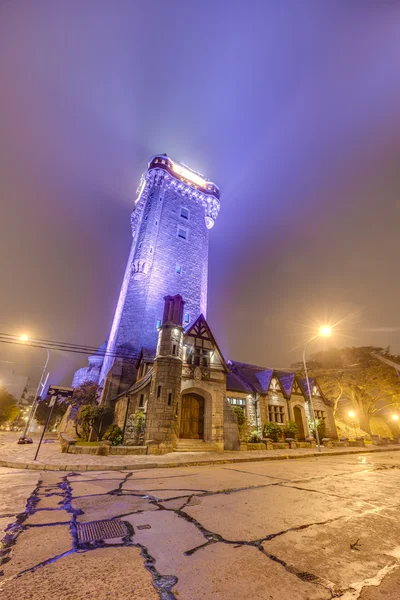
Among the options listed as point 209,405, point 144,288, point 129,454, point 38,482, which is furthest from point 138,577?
point 144,288

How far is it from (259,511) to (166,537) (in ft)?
5.97

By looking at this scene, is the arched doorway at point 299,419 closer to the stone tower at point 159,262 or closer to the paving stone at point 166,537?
the stone tower at point 159,262

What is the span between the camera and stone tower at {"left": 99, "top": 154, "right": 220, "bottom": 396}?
1031 inches

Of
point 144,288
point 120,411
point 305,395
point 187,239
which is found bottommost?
point 120,411

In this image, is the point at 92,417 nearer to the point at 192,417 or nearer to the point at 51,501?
the point at 192,417

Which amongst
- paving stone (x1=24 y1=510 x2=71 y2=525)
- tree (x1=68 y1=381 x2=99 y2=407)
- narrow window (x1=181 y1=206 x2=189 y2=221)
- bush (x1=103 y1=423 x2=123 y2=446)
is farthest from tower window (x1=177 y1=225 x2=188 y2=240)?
paving stone (x1=24 y1=510 x2=71 y2=525)

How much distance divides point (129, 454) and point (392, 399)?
35.2m

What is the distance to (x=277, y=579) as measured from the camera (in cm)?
224

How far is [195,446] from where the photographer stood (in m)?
14.6

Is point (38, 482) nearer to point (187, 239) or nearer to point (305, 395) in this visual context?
point (305, 395)

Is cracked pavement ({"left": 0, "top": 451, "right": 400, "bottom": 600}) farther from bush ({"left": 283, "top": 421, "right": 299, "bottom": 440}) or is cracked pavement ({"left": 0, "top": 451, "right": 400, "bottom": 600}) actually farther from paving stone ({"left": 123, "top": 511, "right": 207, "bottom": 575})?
bush ({"left": 283, "top": 421, "right": 299, "bottom": 440})

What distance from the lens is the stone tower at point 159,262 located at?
1031 inches

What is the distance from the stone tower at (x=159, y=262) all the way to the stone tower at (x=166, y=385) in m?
6.90

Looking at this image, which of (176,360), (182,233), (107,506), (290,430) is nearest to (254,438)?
(290,430)
